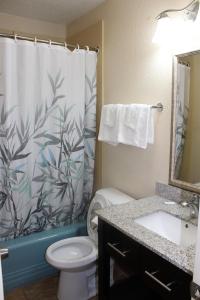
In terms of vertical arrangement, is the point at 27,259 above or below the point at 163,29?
below

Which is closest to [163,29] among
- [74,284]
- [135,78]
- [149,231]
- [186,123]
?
[135,78]

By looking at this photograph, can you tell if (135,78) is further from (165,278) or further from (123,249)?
(165,278)

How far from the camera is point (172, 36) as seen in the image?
1.66 m

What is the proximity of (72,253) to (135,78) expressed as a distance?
57.4 inches

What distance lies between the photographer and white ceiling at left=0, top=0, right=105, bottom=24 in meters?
2.30

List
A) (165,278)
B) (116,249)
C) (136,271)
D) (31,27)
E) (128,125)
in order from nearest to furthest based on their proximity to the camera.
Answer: (165,278) → (136,271) → (116,249) → (128,125) → (31,27)

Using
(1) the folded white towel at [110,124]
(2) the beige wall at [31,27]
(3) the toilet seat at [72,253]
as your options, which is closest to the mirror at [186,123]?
(1) the folded white towel at [110,124]

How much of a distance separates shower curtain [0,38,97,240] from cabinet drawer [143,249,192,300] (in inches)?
50.2

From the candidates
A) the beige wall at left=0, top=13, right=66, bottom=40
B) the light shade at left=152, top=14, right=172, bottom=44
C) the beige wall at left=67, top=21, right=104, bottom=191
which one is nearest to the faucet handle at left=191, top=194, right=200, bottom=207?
the light shade at left=152, top=14, right=172, bottom=44

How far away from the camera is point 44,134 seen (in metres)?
2.21

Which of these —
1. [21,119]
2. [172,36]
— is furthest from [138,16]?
[21,119]

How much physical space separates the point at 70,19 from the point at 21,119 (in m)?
1.35

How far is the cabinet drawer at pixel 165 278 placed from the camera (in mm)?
1088

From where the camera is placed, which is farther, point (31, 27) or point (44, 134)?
point (31, 27)
